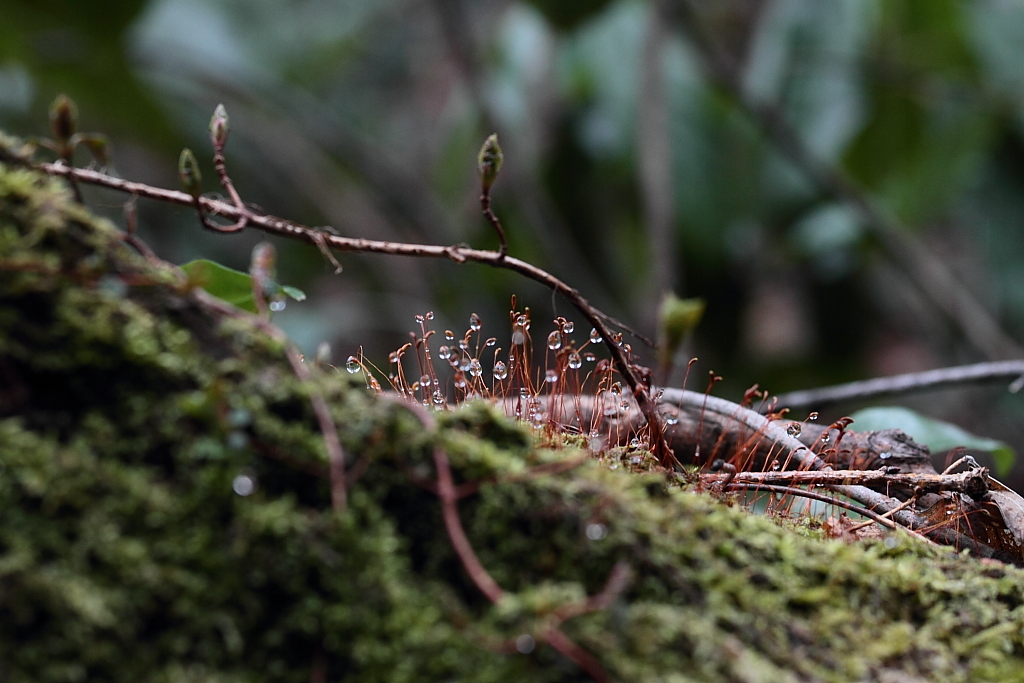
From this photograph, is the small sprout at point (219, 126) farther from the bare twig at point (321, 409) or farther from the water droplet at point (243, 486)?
the water droplet at point (243, 486)

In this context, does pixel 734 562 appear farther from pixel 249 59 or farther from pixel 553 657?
pixel 249 59

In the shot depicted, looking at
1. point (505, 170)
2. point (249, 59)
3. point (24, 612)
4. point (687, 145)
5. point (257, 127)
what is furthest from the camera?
point (249, 59)

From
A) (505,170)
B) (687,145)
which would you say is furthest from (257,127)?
(687,145)

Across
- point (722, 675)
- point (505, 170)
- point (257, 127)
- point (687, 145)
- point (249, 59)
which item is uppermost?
point (249, 59)

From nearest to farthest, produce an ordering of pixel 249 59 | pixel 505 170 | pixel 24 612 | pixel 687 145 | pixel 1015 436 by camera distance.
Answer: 1. pixel 24 612
2. pixel 505 170
3. pixel 687 145
4. pixel 1015 436
5. pixel 249 59

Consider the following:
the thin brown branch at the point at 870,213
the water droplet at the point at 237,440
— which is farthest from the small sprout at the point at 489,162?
the thin brown branch at the point at 870,213
